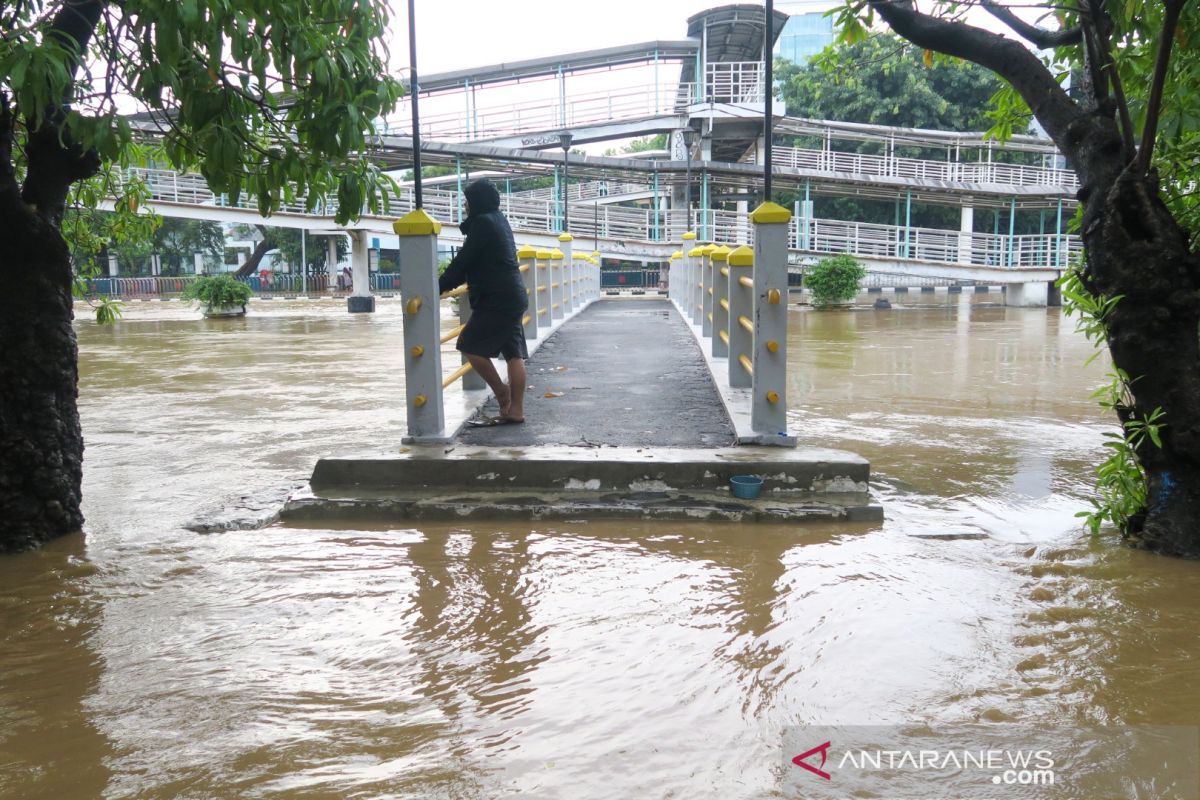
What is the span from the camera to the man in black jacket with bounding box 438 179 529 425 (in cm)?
615

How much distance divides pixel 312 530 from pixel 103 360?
11.9 meters

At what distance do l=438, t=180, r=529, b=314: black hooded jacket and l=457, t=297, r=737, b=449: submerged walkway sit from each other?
882 mm

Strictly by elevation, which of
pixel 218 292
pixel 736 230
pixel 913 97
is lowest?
pixel 218 292

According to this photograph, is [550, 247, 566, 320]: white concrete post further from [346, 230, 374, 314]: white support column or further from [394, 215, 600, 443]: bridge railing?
[346, 230, 374, 314]: white support column

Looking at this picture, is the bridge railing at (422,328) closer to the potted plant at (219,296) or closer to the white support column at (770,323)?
the white support column at (770,323)

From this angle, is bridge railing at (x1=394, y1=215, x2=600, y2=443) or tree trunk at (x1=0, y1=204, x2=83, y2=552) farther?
bridge railing at (x1=394, y1=215, x2=600, y2=443)

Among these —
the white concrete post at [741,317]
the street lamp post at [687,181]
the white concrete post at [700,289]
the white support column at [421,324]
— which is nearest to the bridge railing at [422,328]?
the white support column at [421,324]

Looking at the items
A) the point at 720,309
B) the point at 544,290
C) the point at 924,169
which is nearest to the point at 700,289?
the point at 544,290

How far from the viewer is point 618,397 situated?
24.6ft

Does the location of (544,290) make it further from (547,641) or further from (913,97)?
(913,97)

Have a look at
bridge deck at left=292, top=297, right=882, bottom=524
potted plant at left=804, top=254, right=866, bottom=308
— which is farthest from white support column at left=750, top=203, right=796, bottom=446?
potted plant at left=804, top=254, right=866, bottom=308

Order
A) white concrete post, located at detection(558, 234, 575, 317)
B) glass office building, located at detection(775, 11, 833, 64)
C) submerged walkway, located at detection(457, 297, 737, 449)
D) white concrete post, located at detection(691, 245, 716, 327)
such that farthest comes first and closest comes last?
1. glass office building, located at detection(775, 11, 833, 64)
2. white concrete post, located at detection(558, 234, 575, 317)
3. white concrete post, located at detection(691, 245, 716, 327)
4. submerged walkway, located at detection(457, 297, 737, 449)

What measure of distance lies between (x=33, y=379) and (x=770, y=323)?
13.2ft

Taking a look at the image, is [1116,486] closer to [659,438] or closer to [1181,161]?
[1181,161]
